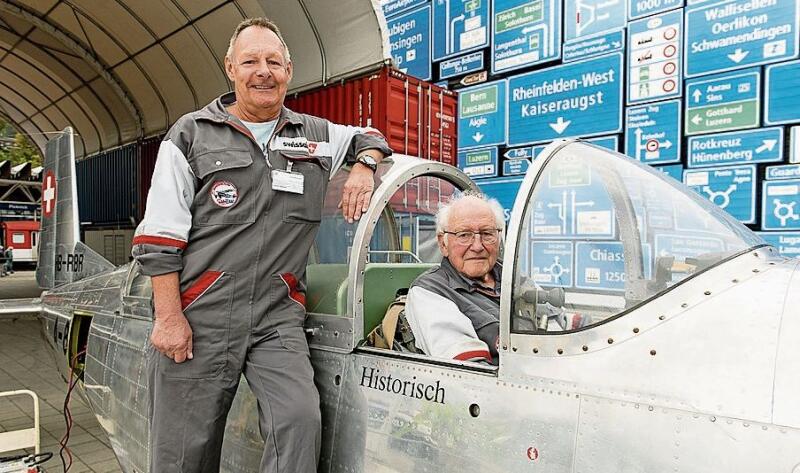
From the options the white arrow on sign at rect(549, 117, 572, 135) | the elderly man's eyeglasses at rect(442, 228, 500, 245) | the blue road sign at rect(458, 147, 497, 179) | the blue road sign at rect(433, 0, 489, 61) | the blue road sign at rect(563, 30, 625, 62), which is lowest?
the elderly man's eyeglasses at rect(442, 228, 500, 245)

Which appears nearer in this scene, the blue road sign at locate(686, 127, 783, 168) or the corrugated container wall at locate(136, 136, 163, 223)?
the blue road sign at locate(686, 127, 783, 168)

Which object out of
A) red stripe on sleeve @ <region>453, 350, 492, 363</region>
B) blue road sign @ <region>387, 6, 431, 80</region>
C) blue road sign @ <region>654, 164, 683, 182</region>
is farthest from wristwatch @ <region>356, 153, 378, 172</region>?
blue road sign @ <region>387, 6, 431, 80</region>

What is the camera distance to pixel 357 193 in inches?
75.7

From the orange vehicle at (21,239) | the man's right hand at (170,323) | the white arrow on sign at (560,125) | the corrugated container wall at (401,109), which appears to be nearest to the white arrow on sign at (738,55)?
the white arrow on sign at (560,125)

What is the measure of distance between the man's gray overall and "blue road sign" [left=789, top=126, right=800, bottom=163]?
170 inches

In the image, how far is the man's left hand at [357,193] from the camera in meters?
1.92

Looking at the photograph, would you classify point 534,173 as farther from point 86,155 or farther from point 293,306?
point 86,155

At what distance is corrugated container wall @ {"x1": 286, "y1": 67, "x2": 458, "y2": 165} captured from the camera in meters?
6.91

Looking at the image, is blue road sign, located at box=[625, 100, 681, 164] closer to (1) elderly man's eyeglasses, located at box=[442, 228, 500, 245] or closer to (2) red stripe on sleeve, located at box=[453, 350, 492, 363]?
(1) elderly man's eyeglasses, located at box=[442, 228, 500, 245]

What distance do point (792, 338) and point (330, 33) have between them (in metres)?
7.26

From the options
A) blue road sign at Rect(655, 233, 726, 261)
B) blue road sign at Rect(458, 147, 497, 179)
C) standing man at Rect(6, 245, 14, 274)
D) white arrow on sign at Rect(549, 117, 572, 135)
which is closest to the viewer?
blue road sign at Rect(655, 233, 726, 261)

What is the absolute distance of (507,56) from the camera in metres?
6.65

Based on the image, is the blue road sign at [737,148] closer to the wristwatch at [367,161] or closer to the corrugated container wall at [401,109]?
the corrugated container wall at [401,109]

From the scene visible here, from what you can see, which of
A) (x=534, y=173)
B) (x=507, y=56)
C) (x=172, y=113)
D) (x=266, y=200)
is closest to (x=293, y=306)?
(x=266, y=200)
